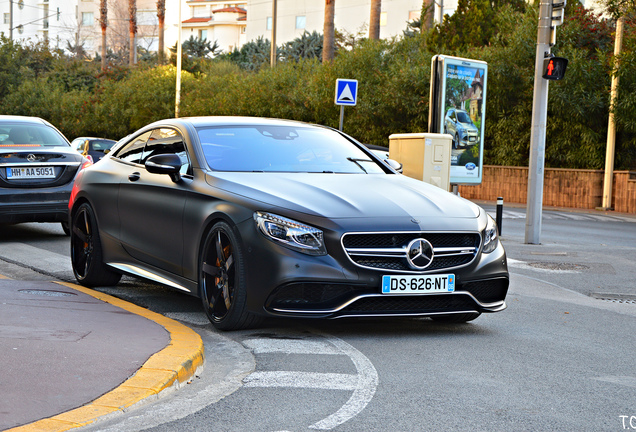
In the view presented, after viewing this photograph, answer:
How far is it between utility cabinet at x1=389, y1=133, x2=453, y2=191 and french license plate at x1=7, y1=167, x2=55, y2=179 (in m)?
5.96

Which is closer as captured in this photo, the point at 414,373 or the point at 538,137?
the point at 414,373

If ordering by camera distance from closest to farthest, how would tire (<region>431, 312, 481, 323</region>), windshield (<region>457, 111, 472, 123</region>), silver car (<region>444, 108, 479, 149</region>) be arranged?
tire (<region>431, 312, 481, 323</region>) < silver car (<region>444, 108, 479, 149</region>) < windshield (<region>457, 111, 472, 123</region>)

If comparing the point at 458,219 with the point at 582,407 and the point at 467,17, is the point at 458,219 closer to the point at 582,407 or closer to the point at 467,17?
the point at 582,407

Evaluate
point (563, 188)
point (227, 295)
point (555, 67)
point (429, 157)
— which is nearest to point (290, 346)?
point (227, 295)

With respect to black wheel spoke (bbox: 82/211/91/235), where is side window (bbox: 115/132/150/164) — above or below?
above

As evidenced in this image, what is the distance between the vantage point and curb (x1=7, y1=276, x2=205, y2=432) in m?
3.94

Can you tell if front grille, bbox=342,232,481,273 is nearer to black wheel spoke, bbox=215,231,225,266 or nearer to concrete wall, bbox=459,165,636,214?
black wheel spoke, bbox=215,231,225,266

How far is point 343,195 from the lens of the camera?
6215 mm

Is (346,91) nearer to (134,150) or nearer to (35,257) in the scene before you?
(35,257)

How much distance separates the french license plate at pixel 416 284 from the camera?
585 centimetres

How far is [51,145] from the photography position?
482 inches

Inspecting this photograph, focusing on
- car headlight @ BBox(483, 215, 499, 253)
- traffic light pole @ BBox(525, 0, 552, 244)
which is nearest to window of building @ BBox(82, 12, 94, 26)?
traffic light pole @ BBox(525, 0, 552, 244)

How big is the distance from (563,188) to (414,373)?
74.3 feet

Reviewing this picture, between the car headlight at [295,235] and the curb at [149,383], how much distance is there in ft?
2.66
